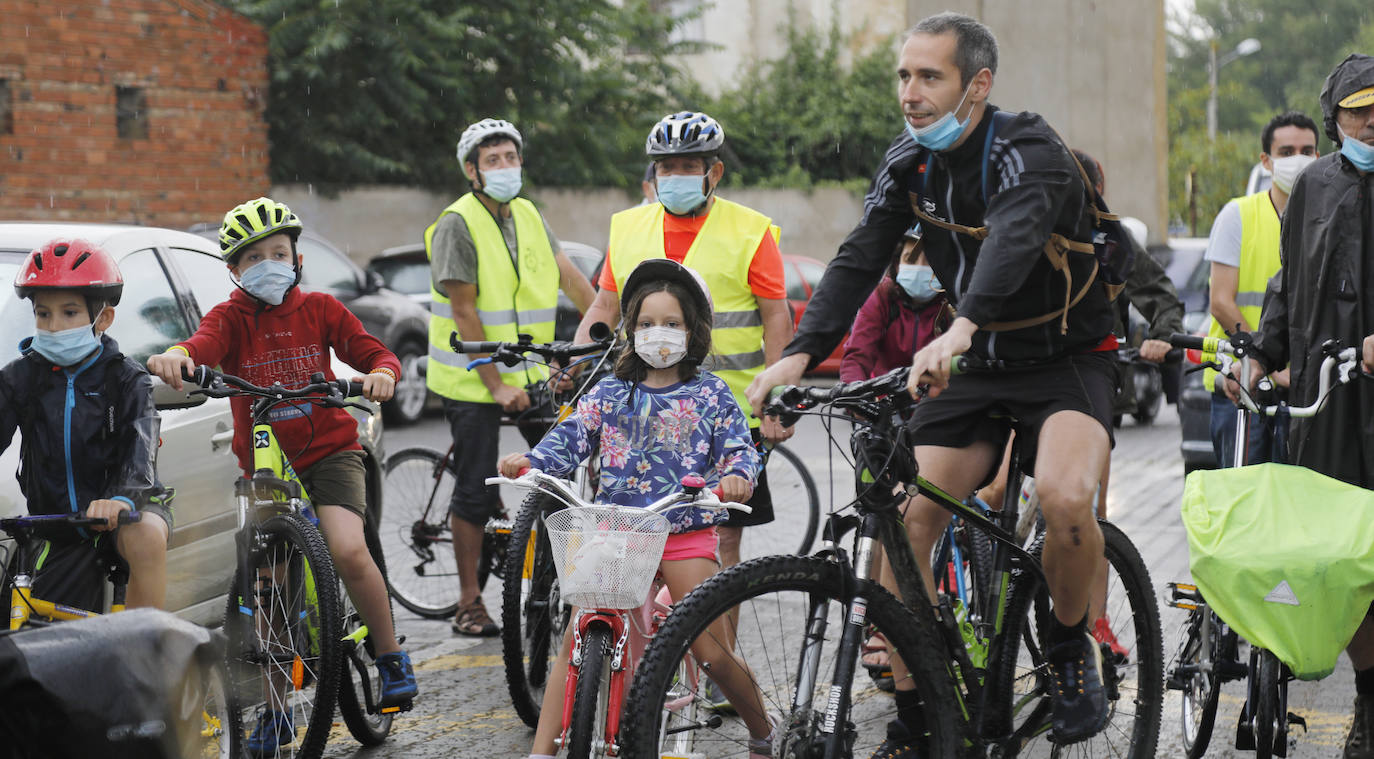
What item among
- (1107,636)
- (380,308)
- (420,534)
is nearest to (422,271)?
(380,308)

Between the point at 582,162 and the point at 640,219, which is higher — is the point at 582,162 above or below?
above

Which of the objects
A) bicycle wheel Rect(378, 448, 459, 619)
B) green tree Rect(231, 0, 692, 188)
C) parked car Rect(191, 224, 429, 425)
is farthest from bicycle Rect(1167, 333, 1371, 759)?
green tree Rect(231, 0, 692, 188)

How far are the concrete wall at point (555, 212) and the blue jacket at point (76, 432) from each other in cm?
1727

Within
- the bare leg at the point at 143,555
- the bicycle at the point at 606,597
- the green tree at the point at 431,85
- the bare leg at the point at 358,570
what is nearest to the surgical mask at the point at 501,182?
the bare leg at the point at 358,570

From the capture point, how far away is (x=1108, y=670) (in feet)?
15.1

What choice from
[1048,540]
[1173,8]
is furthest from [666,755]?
[1173,8]

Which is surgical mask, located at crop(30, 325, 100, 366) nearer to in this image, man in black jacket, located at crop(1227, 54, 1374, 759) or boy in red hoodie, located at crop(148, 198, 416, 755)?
boy in red hoodie, located at crop(148, 198, 416, 755)

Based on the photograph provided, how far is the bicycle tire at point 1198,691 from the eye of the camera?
497 cm

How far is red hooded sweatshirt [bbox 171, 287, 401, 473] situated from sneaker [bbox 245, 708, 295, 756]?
0.82m

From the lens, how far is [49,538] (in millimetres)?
4617

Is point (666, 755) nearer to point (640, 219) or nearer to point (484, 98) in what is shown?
point (640, 219)

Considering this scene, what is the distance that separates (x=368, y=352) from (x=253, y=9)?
17.0m

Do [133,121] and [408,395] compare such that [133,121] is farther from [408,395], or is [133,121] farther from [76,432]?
[76,432]

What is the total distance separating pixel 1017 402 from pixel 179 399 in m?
2.80
